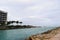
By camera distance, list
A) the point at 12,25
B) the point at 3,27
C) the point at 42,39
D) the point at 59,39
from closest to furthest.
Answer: the point at 59,39 → the point at 42,39 → the point at 3,27 → the point at 12,25

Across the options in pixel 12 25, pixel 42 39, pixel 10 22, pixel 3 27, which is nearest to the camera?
pixel 42 39

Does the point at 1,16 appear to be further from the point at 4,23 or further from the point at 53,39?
the point at 53,39

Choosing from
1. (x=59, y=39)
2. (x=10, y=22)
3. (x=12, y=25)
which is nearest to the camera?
(x=59, y=39)

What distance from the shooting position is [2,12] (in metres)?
106

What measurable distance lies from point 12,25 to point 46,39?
108068mm

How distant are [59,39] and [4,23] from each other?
308 ft

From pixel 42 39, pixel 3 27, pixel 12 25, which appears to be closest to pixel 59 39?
pixel 42 39

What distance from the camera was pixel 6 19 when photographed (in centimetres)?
10750

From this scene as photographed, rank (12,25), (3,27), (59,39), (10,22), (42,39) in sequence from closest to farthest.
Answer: (59,39) < (42,39) < (3,27) < (10,22) < (12,25)

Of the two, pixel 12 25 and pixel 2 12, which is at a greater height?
pixel 2 12

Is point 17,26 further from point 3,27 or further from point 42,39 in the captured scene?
point 42,39

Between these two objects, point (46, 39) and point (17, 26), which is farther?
point (17, 26)

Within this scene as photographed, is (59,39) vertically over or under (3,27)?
over

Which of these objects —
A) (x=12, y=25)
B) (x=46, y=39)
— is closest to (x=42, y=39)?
(x=46, y=39)
